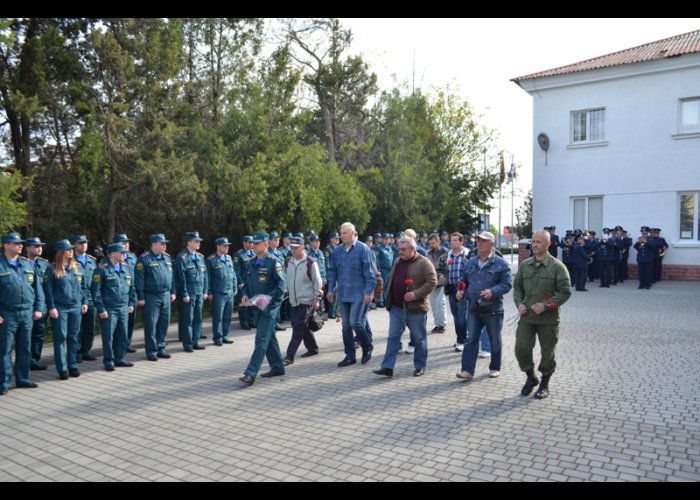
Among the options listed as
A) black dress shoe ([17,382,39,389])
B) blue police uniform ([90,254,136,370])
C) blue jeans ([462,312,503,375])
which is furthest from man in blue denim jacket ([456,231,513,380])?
black dress shoe ([17,382,39,389])

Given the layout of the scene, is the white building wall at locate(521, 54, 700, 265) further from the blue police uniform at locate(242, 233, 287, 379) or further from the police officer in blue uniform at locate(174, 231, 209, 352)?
the blue police uniform at locate(242, 233, 287, 379)

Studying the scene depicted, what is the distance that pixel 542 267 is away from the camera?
7.11m

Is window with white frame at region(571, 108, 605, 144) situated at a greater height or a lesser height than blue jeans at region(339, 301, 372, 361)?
greater

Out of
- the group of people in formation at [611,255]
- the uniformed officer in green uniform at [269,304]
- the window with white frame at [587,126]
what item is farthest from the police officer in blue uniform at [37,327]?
the window with white frame at [587,126]

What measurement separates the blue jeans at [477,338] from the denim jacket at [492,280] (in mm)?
143

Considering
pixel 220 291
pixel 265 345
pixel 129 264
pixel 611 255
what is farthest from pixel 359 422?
pixel 611 255

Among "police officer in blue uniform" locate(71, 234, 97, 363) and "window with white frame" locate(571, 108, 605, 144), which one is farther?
"window with white frame" locate(571, 108, 605, 144)

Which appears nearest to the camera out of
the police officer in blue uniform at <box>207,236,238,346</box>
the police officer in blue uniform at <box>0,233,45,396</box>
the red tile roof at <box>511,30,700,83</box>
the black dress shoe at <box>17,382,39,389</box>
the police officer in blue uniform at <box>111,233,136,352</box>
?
the police officer in blue uniform at <box>0,233,45,396</box>

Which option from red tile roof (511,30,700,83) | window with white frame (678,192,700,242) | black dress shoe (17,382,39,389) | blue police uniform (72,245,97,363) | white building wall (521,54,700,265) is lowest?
black dress shoe (17,382,39,389)

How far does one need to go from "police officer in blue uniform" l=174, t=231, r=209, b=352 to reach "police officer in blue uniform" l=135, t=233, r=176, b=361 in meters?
0.45

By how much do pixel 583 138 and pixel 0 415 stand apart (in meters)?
24.2

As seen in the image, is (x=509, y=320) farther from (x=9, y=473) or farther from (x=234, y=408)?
(x=9, y=473)

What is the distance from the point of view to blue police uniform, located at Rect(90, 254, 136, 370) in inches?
350

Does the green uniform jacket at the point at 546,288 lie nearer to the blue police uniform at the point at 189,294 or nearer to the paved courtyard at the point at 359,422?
the paved courtyard at the point at 359,422
